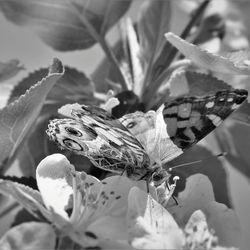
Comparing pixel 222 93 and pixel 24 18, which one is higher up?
pixel 24 18

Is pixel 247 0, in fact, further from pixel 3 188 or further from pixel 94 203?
pixel 3 188

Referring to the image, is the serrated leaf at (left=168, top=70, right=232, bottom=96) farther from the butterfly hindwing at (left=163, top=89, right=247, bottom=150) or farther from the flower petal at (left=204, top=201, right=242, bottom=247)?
the flower petal at (left=204, top=201, right=242, bottom=247)

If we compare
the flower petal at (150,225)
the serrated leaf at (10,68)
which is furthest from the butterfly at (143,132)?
the serrated leaf at (10,68)

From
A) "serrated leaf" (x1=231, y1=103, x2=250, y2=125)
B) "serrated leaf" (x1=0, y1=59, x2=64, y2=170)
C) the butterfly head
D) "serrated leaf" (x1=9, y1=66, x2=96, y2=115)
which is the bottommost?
the butterfly head

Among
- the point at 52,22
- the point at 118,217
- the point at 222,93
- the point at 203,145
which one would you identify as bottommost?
the point at 203,145

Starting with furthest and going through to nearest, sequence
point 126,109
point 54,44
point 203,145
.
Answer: point 54,44 < point 203,145 < point 126,109

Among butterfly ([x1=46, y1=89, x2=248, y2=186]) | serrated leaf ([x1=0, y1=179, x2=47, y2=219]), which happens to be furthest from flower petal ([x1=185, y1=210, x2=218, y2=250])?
serrated leaf ([x1=0, y1=179, x2=47, y2=219])

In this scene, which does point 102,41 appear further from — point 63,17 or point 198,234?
point 198,234

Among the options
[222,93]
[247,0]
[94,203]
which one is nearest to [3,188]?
[94,203]
